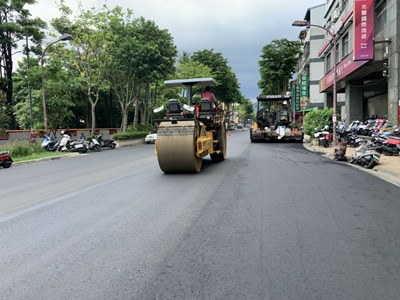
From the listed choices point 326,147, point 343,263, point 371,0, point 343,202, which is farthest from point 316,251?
point 371,0

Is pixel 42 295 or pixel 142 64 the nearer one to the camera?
pixel 42 295

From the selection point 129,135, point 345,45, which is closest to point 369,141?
point 345,45

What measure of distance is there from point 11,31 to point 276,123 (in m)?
27.4

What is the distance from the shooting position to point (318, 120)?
2525cm

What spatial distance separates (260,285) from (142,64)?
3033cm

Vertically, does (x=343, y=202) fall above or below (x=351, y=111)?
below

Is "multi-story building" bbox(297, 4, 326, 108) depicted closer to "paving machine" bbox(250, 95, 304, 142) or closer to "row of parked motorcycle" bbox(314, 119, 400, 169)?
"paving machine" bbox(250, 95, 304, 142)

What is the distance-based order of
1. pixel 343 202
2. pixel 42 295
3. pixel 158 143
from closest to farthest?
1. pixel 42 295
2. pixel 343 202
3. pixel 158 143

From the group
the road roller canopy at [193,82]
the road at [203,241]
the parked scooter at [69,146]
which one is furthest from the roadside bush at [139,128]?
the road at [203,241]

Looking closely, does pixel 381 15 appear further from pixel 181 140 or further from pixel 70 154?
pixel 70 154

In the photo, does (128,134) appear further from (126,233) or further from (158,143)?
(126,233)

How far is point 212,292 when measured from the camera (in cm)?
371

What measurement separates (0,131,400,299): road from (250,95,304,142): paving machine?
1877 centimetres

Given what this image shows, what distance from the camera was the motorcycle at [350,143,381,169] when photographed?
13086mm
